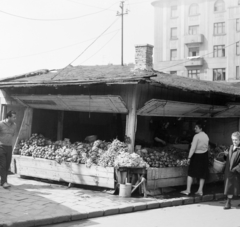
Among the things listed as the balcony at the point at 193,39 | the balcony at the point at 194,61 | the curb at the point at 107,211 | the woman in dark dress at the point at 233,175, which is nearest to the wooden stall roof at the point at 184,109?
the woman in dark dress at the point at 233,175

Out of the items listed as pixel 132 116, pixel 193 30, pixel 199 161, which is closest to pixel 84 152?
pixel 132 116

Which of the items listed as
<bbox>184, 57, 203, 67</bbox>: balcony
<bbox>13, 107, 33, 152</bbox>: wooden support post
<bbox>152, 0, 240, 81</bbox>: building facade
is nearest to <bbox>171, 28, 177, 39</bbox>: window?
<bbox>152, 0, 240, 81</bbox>: building facade

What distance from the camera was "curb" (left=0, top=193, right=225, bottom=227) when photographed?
6.61 meters

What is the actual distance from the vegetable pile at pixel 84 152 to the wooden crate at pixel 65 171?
5.8 inches

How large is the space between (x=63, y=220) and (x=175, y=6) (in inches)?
1876

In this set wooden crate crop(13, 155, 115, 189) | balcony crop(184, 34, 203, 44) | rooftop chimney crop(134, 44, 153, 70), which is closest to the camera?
wooden crate crop(13, 155, 115, 189)

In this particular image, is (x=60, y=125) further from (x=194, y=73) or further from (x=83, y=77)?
(x=194, y=73)

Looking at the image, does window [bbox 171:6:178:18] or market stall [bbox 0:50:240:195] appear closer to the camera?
market stall [bbox 0:50:240:195]

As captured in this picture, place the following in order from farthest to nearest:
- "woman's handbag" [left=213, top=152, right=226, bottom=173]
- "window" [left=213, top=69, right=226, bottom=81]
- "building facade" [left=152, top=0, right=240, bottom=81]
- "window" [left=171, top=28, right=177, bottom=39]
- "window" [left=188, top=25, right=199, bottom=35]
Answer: "window" [left=171, top=28, right=177, bottom=39] → "window" [left=188, top=25, right=199, bottom=35] → "window" [left=213, top=69, right=226, bottom=81] → "building facade" [left=152, top=0, right=240, bottom=81] → "woman's handbag" [left=213, top=152, right=226, bottom=173]

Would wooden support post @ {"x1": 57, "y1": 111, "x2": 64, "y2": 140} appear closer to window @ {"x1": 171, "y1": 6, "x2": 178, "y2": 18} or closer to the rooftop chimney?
the rooftop chimney

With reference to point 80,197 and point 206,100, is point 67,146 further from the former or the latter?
point 206,100

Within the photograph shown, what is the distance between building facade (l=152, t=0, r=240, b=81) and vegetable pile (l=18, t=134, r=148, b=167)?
36819mm

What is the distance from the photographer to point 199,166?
32.9 feet

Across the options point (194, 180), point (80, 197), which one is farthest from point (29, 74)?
point (194, 180)
